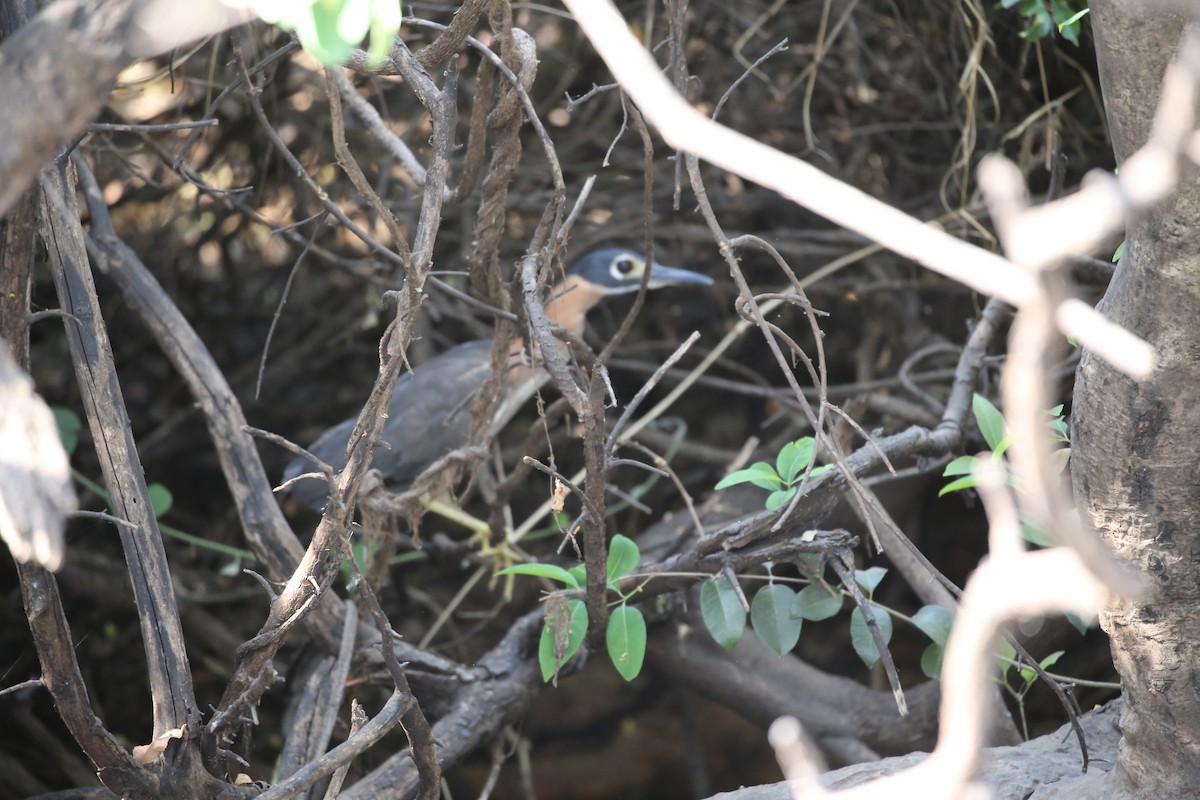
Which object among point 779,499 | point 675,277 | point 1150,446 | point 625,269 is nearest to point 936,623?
point 779,499

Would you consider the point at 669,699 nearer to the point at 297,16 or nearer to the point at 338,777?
the point at 338,777

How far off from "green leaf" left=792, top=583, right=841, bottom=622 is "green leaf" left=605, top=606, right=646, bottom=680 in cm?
24

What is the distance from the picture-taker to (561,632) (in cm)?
154

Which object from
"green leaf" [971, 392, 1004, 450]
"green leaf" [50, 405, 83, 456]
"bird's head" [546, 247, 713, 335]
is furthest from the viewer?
"bird's head" [546, 247, 713, 335]

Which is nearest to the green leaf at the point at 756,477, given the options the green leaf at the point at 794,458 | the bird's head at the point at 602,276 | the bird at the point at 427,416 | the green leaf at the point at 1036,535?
the green leaf at the point at 794,458

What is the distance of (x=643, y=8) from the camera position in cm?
293

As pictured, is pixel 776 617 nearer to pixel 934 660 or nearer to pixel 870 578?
pixel 870 578

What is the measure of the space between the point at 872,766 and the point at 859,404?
2.14ft

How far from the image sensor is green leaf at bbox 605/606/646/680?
1.49 metres

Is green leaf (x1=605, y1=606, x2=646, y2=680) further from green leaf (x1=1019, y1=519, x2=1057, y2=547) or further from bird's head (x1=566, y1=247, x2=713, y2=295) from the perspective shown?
bird's head (x1=566, y1=247, x2=713, y2=295)

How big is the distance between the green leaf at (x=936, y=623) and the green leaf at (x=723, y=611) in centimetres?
27

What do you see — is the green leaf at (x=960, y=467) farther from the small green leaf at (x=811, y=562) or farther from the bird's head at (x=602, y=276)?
the bird's head at (x=602, y=276)

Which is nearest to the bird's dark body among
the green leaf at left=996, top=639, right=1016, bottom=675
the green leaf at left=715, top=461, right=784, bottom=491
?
the green leaf at left=715, top=461, right=784, bottom=491

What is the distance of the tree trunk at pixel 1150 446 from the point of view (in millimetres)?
932
